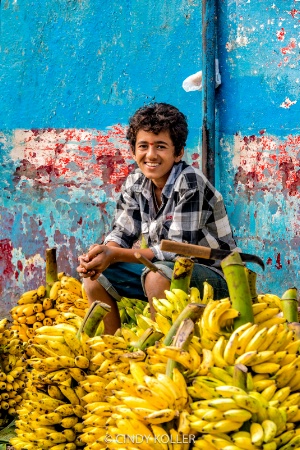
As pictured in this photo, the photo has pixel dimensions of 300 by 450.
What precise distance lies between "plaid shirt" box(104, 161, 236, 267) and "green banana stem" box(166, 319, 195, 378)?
1.45 m

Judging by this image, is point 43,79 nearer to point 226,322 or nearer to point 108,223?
point 108,223

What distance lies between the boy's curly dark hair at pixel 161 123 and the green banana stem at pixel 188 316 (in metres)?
1.70

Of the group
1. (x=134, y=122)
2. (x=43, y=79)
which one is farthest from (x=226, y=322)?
(x=43, y=79)

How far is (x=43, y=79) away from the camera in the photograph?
5.05 metres

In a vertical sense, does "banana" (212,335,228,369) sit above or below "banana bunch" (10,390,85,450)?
above

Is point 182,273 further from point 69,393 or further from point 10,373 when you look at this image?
point 10,373

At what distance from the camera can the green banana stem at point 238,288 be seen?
6.36 ft

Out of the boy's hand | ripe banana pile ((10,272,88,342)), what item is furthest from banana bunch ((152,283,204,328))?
ripe banana pile ((10,272,88,342))

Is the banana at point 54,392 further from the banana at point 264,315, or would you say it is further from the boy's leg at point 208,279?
the boy's leg at point 208,279

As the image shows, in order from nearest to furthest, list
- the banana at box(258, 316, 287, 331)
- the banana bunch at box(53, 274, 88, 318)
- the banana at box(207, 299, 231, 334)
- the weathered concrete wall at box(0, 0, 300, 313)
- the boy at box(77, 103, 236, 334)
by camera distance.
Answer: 1. the banana at box(207, 299, 231, 334)
2. the banana at box(258, 316, 287, 331)
3. the boy at box(77, 103, 236, 334)
4. the banana bunch at box(53, 274, 88, 318)
5. the weathered concrete wall at box(0, 0, 300, 313)

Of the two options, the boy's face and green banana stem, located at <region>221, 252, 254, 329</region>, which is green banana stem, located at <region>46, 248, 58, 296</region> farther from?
green banana stem, located at <region>221, 252, 254, 329</region>

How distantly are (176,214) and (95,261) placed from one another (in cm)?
52

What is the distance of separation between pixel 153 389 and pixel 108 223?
3222 millimetres

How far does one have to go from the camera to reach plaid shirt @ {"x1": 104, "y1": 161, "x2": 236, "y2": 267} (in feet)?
11.1
